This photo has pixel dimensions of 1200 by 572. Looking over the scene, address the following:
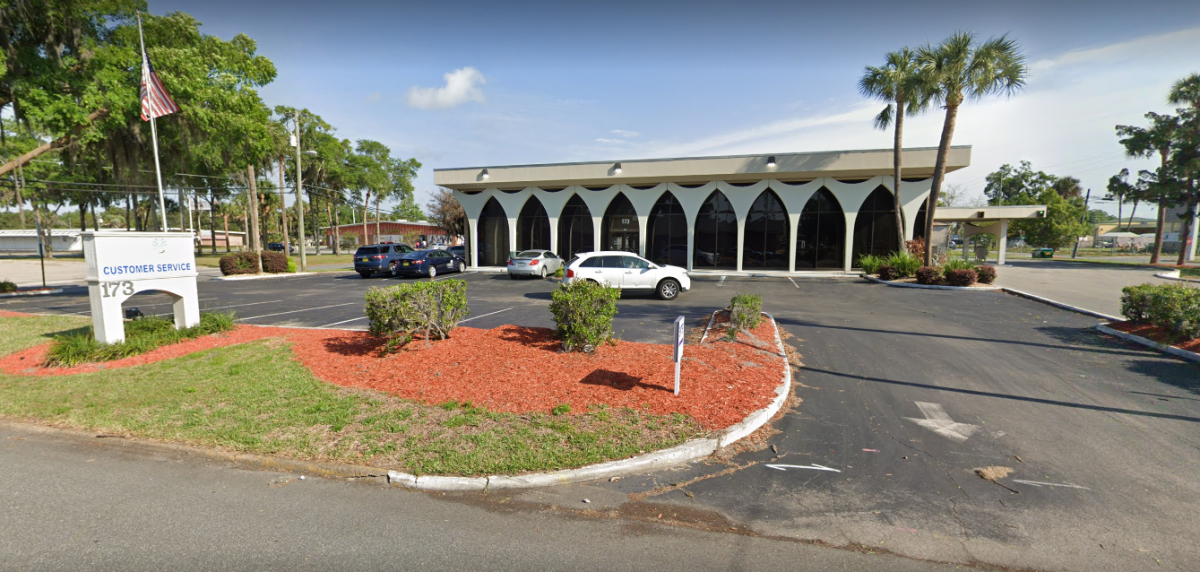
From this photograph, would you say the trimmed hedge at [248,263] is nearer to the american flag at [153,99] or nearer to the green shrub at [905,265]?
the american flag at [153,99]

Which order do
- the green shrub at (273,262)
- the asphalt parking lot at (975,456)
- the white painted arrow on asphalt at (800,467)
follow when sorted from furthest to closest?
1. the green shrub at (273,262)
2. the white painted arrow on asphalt at (800,467)
3. the asphalt parking lot at (975,456)

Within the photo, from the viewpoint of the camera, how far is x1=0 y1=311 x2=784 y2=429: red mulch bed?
562cm

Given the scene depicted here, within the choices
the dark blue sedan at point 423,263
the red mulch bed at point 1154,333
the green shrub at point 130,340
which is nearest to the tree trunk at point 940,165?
the red mulch bed at point 1154,333

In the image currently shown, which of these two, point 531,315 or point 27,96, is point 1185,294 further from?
point 27,96

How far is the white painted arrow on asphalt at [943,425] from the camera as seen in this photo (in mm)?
5090

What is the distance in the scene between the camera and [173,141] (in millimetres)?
19969

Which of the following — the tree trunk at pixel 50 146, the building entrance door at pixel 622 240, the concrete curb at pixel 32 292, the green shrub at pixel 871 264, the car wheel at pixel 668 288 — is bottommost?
the concrete curb at pixel 32 292

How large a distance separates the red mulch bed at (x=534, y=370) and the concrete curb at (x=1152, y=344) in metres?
6.28

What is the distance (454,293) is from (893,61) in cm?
2532

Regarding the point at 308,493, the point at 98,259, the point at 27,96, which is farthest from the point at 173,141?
the point at 308,493

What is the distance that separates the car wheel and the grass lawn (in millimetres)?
9723

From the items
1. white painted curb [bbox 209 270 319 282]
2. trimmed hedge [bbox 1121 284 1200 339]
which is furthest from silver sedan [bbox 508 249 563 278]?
trimmed hedge [bbox 1121 284 1200 339]

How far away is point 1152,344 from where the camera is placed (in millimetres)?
8211

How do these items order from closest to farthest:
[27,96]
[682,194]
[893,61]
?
[27,96], [893,61], [682,194]
